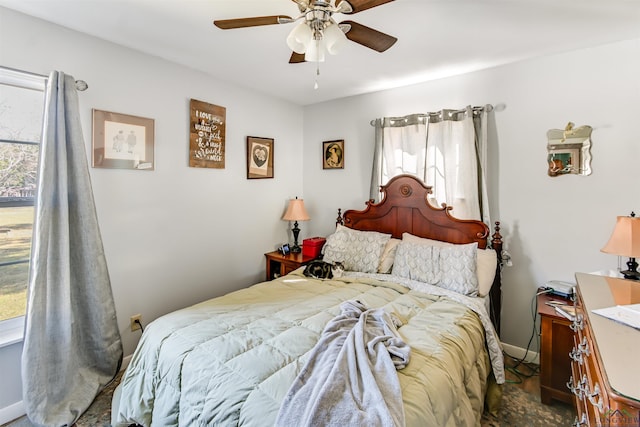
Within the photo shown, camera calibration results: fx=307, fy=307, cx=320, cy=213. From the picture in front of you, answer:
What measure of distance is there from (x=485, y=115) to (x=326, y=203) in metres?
1.87

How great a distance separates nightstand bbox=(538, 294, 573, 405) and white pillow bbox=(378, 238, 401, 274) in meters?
1.10

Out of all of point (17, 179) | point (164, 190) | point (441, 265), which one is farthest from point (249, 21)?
point (441, 265)

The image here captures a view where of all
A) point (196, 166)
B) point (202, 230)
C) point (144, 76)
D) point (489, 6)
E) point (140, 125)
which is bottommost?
point (202, 230)

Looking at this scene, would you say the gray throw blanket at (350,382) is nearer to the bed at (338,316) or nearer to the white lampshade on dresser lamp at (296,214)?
the bed at (338,316)

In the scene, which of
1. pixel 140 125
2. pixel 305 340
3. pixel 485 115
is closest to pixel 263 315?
pixel 305 340

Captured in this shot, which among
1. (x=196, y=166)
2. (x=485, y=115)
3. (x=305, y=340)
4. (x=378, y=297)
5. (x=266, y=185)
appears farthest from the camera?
(x=266, y=185)

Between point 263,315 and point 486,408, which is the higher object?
point 263,315

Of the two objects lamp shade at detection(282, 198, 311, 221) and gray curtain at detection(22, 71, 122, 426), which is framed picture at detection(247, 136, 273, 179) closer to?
lamp shade at detection(282, 198, 311, 221)

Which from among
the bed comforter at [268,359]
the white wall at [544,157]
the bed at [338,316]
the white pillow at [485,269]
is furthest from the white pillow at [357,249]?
the white wall at [544,157]

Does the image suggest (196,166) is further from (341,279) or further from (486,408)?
(486,408)

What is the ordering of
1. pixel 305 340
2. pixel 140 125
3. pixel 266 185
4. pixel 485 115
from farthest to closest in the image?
pixel 266 185, pixel 485 115, pixel 140 125, pixel 305 340

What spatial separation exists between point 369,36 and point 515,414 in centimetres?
243

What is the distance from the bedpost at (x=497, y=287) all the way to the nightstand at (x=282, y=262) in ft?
5.40

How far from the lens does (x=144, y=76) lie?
2418 mm
